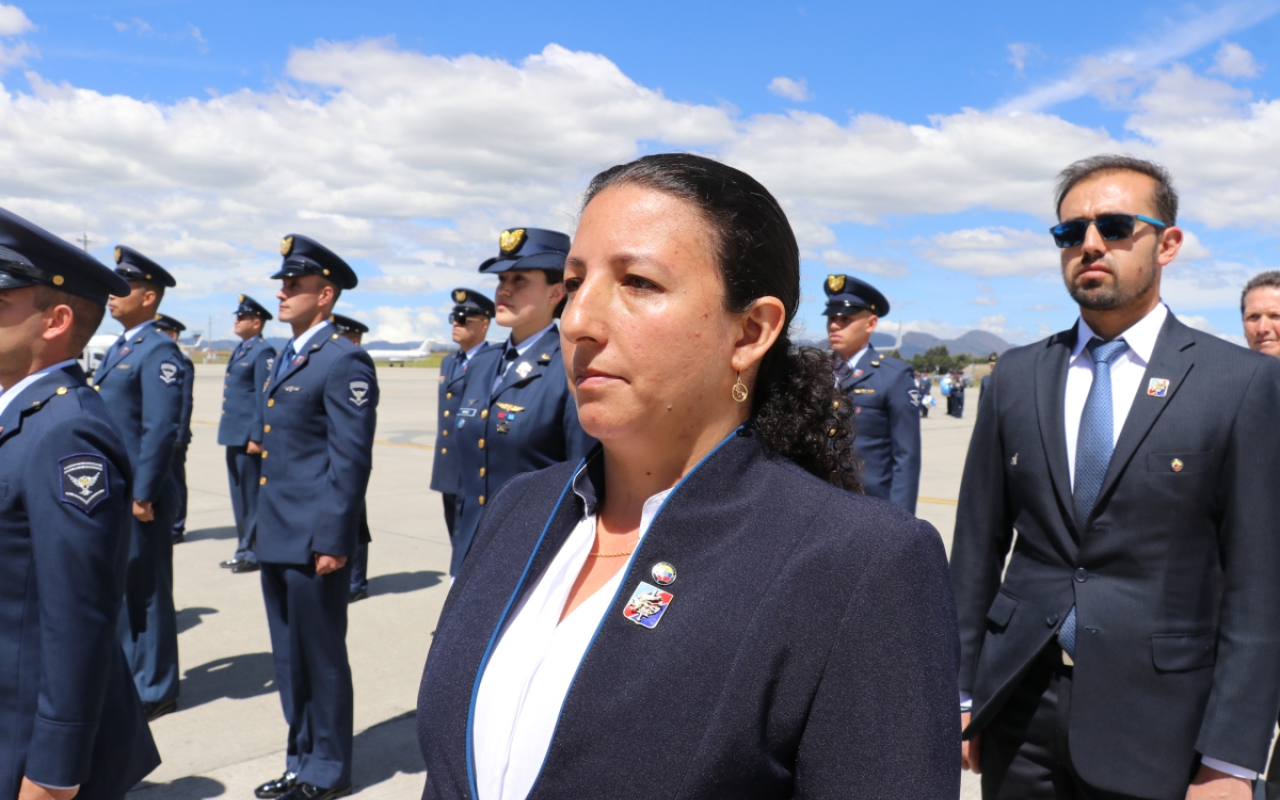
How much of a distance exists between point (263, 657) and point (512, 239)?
3247 mm

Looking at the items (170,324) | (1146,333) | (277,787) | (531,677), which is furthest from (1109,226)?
(170,324)

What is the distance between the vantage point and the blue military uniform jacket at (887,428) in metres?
5.71

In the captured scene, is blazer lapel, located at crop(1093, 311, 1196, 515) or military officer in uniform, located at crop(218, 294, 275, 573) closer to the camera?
blazer lapel, located at crop(1093, 311, 1196, 515)

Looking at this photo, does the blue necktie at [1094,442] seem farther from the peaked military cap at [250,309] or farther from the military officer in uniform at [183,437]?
the peaked military cap at [250,309]

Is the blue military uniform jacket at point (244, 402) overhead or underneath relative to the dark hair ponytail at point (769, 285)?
underneath

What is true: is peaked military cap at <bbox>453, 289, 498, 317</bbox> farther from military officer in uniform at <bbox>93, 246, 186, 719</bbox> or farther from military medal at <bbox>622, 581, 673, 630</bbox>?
military medal at <bbox>622, 581, 673, 630</bbox>

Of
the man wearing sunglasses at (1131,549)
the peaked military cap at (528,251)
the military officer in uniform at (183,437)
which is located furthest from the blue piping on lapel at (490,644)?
the military officer in uniform at (183,437)

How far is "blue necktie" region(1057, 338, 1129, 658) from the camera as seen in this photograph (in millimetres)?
2400

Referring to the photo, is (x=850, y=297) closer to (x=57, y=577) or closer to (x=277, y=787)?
(x=277, y=787)

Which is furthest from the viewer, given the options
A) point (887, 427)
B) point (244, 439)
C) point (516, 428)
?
point (244, 439)

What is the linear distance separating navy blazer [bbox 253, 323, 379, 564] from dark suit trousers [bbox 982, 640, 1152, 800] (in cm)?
271

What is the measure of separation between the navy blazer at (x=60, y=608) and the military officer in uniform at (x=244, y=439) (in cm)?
482

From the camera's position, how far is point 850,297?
254 inches

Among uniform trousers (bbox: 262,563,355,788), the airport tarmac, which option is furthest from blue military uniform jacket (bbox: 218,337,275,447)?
uniform trousers (bbox: 262,563,355,788)
